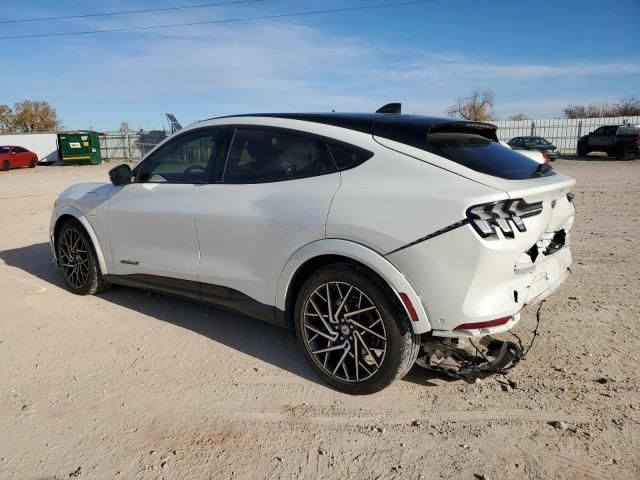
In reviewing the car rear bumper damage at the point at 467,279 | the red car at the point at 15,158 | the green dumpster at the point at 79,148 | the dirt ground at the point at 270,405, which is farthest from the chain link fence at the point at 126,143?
the car rear bumper damage at the point at 467,279

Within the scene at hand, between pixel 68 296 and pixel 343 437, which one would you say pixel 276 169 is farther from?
pixel 68 296

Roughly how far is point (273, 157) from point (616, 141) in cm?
2648

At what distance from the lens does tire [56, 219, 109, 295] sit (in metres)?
4.95

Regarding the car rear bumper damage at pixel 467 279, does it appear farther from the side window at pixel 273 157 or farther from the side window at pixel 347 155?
the side window at pixel 273 157

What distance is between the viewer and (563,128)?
33281mm

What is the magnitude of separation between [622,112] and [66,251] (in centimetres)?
5366

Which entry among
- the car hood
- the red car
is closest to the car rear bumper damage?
the car hood

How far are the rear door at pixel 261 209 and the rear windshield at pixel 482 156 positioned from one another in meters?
0.68

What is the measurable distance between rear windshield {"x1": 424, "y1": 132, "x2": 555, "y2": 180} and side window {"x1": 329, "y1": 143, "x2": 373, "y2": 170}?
390 mm

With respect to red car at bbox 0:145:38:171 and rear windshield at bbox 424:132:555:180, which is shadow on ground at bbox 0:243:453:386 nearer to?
rear windshield at bbox 424:132:555:180

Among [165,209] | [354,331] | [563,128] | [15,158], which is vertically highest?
[563,128]

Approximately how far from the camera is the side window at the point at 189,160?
3951 mm

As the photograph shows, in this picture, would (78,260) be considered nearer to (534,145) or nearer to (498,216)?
(498,216)

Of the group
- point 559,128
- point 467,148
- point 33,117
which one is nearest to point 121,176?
point 467,148
